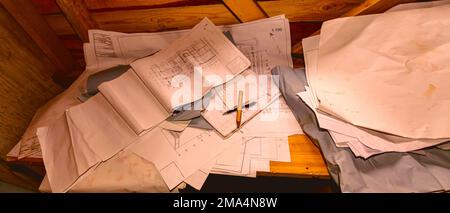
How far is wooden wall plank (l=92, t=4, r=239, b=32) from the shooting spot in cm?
95

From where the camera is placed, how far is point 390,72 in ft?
2.50

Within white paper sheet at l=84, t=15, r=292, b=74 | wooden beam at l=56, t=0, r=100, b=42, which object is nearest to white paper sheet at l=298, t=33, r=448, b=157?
white paper sheet at l=84, t=15, r=292, b=74

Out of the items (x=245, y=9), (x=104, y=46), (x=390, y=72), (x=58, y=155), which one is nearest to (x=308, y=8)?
(x=245, y=9)

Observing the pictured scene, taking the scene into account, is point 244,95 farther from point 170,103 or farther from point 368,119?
point 368,119

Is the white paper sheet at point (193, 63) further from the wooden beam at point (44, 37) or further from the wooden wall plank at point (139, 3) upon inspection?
the wooden beam at point (44, 37)

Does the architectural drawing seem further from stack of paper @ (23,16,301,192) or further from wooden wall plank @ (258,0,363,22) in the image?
wooden wall plank @ (258,0,363,22)

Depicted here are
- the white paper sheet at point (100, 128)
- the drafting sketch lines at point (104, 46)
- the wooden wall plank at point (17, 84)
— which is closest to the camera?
the white paper sheet at point (100, 128)

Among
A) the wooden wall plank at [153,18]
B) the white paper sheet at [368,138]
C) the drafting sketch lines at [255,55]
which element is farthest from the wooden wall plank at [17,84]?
the white paper sheet at [368,138]

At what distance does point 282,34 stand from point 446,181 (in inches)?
24.6

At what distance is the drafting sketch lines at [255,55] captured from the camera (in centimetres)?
96

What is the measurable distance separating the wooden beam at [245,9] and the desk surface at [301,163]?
0.45 metres

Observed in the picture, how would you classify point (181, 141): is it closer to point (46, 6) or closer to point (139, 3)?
point (139, 3)

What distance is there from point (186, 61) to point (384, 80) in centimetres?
62

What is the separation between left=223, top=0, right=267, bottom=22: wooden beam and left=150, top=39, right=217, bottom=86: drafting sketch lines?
149mm
